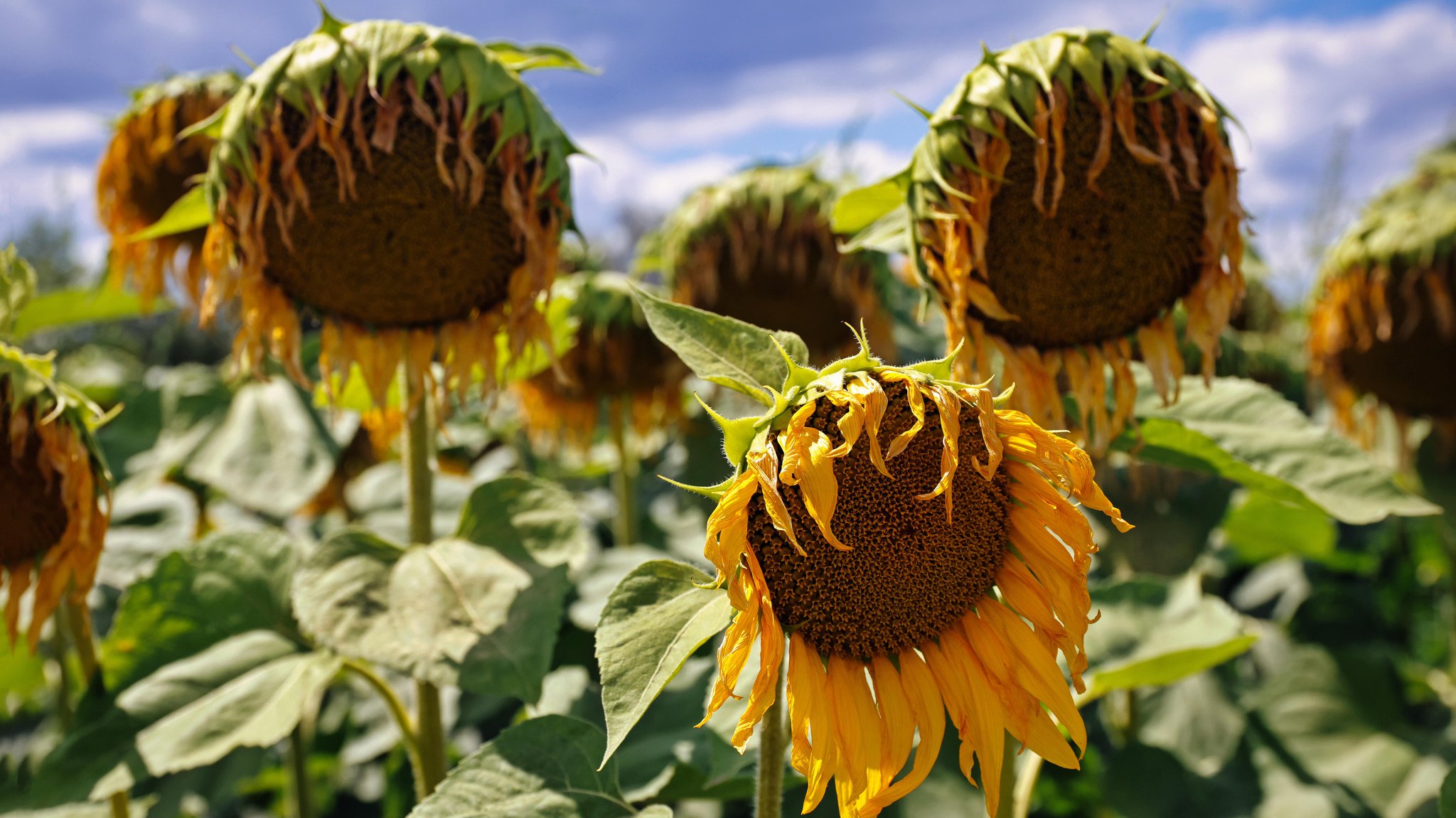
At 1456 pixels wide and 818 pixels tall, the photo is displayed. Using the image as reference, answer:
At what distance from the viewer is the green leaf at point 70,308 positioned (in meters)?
2.61

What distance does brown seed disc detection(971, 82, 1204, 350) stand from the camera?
1.35 m

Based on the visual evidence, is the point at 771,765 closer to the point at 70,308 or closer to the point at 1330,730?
the point at 1330,730

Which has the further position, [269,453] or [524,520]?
[269,453]

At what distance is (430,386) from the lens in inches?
66.1

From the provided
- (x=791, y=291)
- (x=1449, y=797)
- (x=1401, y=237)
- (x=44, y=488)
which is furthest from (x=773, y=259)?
(x=1449, y=797)

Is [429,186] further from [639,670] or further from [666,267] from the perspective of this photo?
[666,267]

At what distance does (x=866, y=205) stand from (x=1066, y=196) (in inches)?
12.8

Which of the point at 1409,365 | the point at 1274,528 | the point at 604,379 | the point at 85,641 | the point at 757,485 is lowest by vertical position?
the point at 1274,528

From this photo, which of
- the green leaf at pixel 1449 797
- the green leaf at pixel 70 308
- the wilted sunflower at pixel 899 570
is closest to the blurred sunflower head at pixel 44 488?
the wilted sunflower at pixel 899 570

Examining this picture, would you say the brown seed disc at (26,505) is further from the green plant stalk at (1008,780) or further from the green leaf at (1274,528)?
the green leaf at (1274,528)

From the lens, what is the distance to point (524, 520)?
165 cm

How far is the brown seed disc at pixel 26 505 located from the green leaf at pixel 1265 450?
5.15 ft

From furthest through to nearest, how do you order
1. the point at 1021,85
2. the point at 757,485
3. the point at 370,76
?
the point at 370,76, the point at 1021,85, the point at 757,485

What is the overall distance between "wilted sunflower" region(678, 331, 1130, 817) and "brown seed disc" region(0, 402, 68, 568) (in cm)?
109
